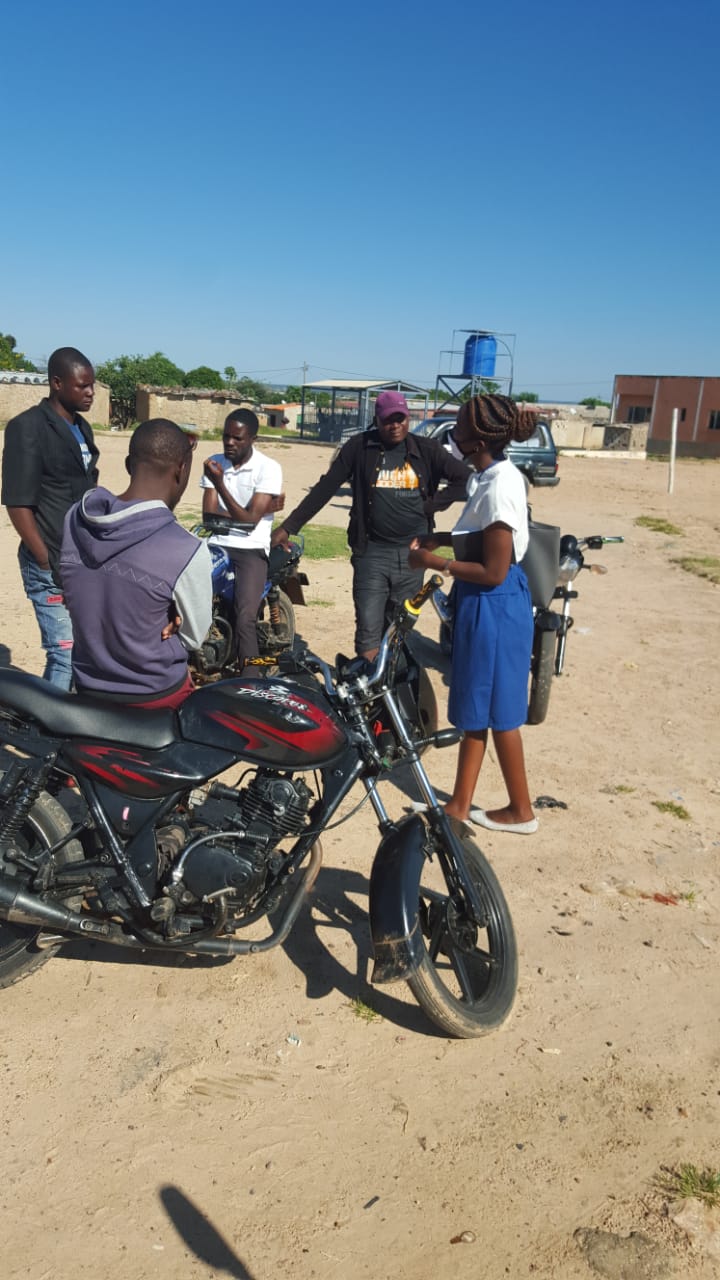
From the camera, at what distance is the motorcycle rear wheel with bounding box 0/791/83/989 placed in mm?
2879

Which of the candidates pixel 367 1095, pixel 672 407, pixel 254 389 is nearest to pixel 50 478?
pixel 367 1095

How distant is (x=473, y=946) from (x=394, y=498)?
284cm

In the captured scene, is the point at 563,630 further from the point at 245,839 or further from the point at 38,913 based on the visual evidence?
the point at 38,913

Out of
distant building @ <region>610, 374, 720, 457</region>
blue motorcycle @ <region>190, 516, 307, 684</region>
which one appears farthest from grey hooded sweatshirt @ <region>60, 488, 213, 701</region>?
distant building @ <region>610, 374, 720, 457</region>

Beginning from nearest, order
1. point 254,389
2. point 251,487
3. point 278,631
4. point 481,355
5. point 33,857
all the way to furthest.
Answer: point 33,857, point 251,487, point 278,631, point 481,355, point 254,389

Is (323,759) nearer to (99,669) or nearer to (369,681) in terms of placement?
(369,681)

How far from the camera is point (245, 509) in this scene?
5926mm

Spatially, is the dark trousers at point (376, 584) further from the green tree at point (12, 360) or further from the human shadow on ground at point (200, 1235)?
the green tree at point (12, 360)

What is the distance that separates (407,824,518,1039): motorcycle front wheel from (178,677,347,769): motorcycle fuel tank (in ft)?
1.77

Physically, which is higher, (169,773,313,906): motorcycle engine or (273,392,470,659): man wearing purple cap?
(273,392,470,659): man wearing purple cap

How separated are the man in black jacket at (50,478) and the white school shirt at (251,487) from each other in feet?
5.20

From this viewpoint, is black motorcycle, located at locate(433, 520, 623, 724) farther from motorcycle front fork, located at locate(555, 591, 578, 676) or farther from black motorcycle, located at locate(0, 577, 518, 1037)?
black motorcycle, located at locate(0, 577, 518, 1037)

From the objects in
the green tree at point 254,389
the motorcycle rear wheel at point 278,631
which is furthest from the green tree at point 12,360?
the motorcycle rear wheel at point 278,631

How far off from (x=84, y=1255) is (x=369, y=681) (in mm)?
1668
